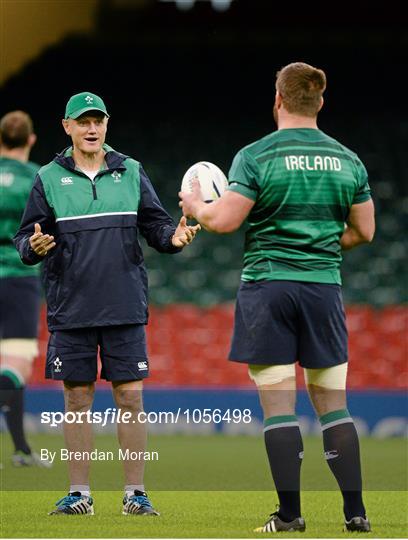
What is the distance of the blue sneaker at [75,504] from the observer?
514 centimetres

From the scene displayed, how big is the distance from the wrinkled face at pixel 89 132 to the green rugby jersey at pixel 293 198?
77 centimetres

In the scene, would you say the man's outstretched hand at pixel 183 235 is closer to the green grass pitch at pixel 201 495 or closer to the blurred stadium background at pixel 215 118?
the green grass pitch at pixel 201 495

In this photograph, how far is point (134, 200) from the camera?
17.1ft

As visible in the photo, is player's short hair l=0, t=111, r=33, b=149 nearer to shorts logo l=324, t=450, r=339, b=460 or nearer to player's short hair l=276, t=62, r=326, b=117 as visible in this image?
player's short hair l=276, t=62, r=326, b=117

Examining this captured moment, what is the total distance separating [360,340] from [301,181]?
710 cm

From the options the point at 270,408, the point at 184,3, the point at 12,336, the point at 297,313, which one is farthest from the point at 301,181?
the point at 184,3

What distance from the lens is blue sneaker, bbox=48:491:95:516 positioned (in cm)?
514

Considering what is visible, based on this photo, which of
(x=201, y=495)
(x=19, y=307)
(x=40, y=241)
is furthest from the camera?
(x=19, y=307)

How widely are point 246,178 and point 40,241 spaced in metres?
0.89

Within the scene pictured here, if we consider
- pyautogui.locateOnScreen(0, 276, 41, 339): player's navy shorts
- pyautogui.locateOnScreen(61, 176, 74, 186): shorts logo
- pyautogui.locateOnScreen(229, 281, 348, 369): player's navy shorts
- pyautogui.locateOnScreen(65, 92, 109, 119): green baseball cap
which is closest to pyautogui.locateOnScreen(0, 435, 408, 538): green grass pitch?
pyautogui.locateOnScreen(229, 281, 348, 369): player's navy shorts

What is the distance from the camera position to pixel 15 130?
732 centimetres

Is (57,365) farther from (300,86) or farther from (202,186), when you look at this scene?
(300,86)

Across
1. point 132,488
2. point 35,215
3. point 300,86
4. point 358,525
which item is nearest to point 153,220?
point 35,215

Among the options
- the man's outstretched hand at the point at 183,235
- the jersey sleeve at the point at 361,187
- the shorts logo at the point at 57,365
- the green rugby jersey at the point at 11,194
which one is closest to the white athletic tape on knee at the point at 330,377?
the jersey sleeve at the point at 361,187
